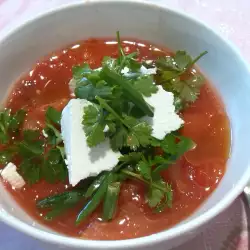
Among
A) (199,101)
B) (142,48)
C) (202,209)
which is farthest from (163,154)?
(142,48)

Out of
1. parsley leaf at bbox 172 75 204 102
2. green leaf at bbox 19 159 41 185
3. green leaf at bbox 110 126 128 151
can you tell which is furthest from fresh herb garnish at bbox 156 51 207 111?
green leaf at bbox 19 159 41 185

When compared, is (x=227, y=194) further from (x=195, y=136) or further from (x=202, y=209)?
(x=195, y=136)

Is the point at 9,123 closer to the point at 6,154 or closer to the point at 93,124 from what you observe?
the point at 6,154

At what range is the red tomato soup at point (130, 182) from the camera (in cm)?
128

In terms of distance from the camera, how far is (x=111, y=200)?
1.26m

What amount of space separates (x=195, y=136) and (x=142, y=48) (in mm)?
478

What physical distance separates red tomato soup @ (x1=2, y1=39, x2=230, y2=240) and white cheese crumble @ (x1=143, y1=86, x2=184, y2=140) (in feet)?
0.41

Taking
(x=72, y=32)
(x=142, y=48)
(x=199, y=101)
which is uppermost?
(x=72, y=32)

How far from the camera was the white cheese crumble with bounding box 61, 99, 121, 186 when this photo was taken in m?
1.25

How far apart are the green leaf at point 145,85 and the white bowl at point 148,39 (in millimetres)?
326

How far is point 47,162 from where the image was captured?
4.32ft

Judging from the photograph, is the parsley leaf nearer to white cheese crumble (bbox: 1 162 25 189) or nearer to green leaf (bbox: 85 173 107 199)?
green leaf (bbox: 85 173 107 199)

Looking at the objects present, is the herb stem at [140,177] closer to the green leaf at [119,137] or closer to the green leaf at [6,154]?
the green leaf at [119,137]

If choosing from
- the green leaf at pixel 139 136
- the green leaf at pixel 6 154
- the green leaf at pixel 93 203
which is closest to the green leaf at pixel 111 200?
the green leaf at pixel 93 203
